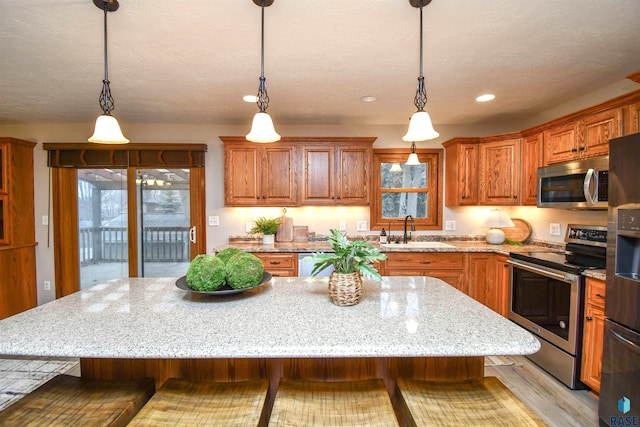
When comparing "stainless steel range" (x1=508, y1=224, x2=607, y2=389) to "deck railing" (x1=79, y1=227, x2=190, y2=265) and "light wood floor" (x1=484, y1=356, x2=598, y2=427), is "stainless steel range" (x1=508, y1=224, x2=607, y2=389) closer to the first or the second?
"light wood floor" (x1=484, y1=356, x2=598, y2=427)

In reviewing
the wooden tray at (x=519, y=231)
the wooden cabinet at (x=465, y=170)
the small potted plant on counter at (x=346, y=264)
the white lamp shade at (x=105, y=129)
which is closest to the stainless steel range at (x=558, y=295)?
the wooden tray at (x=519, y=231)

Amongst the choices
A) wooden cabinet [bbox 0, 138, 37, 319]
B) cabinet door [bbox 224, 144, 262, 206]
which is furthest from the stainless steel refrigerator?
wooden cabinet [bbox 0, 138, 37, 319]

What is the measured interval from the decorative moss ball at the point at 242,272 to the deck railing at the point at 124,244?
276cm

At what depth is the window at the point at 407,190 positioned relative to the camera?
396 cm

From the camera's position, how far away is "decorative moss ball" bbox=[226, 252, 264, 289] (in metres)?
1.41

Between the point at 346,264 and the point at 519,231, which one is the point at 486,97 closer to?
the point at 519,231

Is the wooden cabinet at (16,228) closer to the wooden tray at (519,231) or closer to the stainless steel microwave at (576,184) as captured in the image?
the stainless steel microwave at (576,184)

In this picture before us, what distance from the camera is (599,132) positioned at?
2.38 metres

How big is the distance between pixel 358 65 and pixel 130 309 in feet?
6.85

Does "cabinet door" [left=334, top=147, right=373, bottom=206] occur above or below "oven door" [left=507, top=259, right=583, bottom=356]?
above

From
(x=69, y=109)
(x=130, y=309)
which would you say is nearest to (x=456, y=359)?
(x=130, y=309)

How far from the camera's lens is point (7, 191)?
11.5 ft

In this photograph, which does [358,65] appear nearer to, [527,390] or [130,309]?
[130,309]

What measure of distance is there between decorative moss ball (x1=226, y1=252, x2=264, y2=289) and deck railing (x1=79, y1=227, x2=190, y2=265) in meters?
2.76
